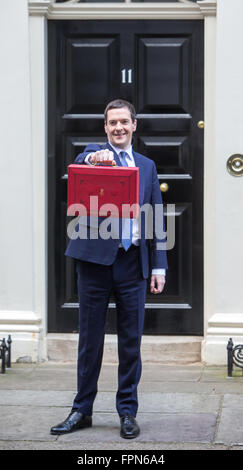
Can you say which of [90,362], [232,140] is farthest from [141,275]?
[232,140]

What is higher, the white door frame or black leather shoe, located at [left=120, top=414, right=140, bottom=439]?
the white door frame

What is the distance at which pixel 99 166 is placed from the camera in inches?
203

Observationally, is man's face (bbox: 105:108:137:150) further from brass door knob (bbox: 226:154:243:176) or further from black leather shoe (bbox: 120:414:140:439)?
brass door knob (bbox: 226:154:243:176)

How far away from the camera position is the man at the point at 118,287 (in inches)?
212

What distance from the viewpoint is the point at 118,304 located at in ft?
18.1

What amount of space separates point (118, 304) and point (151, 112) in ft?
8.20

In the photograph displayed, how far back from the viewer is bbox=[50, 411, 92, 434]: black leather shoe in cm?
540

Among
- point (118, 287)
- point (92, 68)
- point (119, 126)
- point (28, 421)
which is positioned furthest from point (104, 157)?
point (92, 68)

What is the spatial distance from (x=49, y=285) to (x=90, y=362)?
2.23 metres

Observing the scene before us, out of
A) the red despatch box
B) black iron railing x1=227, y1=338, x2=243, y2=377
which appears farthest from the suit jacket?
black iron railing x1=227, y1=338, x2=243, y2=377

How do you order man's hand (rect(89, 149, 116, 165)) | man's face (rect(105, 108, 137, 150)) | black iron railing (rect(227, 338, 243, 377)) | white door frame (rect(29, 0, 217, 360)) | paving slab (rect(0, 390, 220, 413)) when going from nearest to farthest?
man's hand (rect(89, 149, 116, 165)), man's face (rect(105, 108, 137, 150)), paving slab (rect(0, 390, 220, 413)), black iron railing (rect(227, 338, 243, 377)), white door frame (rect(29, 0, 217, 360))

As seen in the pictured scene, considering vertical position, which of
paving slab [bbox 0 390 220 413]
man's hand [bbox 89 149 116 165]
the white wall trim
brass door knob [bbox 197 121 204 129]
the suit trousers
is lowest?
paving slab [bbox 0 390 220 413]

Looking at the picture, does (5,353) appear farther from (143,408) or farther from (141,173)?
(141,173)

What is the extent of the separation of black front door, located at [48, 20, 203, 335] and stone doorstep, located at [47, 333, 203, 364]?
0.28ft
